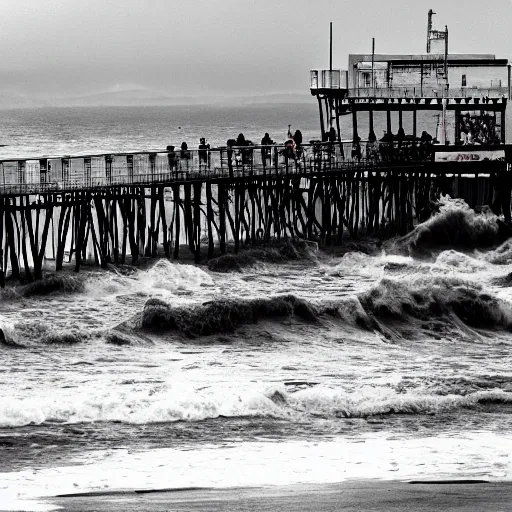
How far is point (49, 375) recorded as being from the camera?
2692 cm

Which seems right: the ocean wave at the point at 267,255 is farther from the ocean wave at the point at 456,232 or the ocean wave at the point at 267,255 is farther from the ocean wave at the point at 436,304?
the ocean wave at the point at 436,304

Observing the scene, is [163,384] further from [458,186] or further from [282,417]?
[458,186]

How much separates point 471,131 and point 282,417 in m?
44.1

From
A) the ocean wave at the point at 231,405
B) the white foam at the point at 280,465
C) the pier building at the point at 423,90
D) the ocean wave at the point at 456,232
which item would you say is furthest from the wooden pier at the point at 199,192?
the white foam at the point at 280,465

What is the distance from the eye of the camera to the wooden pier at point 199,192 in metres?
40.2

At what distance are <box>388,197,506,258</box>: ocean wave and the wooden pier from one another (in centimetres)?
95

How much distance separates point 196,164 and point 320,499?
96.9 feet

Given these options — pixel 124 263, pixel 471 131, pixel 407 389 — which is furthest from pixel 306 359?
pixel 471 131

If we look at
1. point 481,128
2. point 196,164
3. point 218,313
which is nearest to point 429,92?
point 481,128

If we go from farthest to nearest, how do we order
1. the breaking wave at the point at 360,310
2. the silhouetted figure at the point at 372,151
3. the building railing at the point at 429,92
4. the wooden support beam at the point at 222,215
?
the building railing at the point at 429,92 < the silhouetted figure at the point at 372,151 < the wooden support beam at the point at 222,215 < the breaking wave at the point at 360,310

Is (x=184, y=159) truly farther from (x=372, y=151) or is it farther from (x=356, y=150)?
(x=372, y=151)

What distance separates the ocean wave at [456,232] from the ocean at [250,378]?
25.6 feet

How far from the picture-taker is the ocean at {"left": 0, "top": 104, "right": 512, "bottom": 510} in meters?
19.7

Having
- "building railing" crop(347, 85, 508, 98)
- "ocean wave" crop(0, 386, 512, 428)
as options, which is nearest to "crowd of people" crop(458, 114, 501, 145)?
"building railing" crop(347, 85, 508, 98)
